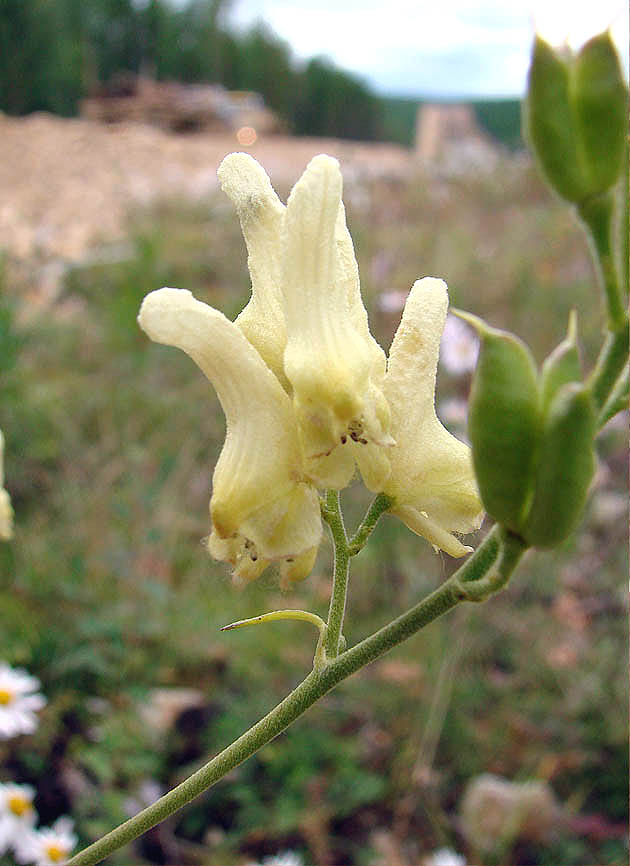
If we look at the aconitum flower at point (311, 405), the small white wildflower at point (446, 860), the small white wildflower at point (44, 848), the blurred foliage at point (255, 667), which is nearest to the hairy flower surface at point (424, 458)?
the aconitum flower at point (311, 405)

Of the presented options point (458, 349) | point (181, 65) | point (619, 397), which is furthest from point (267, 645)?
point (181, 65)

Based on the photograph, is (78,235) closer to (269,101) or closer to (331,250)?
(331,250)

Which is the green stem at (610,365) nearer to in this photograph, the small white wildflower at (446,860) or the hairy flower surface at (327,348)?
the hairy flower surface at (327,348)

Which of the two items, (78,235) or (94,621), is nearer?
(94,621)

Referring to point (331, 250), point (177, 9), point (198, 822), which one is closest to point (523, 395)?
point (331, 250)

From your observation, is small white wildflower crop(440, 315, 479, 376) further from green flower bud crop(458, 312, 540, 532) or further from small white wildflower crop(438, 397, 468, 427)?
green flower bud crop(458, 312, 540, 532)
